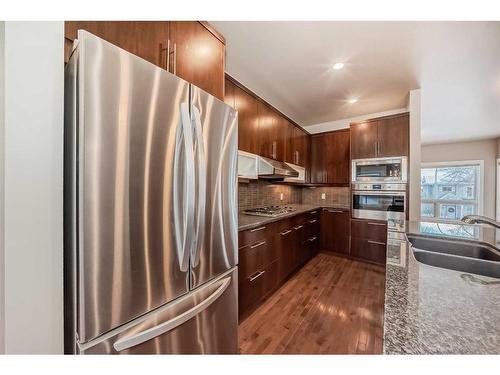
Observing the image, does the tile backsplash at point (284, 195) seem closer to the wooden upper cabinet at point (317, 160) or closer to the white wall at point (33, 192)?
the wooden upper cabinet at point (317, 160)

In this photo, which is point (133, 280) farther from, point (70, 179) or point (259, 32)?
point (259, 32)

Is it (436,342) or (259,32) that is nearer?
(436,342)

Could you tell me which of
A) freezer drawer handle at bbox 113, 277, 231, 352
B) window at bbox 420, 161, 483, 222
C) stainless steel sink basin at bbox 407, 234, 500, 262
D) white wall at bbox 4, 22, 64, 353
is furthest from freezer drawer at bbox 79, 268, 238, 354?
window at bbox 420, 161, 483, 222

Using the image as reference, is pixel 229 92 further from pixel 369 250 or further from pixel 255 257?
pixel 369 250

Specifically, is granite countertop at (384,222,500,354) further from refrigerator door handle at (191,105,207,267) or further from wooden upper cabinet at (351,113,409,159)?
wooden upper cabinet at (351,113,409,159)

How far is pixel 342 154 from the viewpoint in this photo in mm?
3611

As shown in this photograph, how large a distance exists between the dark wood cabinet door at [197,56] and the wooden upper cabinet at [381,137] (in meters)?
2.60

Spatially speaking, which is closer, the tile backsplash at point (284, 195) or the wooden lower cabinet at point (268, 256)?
the wooden lower cabinet at point (268, 256)

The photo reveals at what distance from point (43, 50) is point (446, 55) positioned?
2962mm

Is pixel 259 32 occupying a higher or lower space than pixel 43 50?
higher

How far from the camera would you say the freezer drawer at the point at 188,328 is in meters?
0.76

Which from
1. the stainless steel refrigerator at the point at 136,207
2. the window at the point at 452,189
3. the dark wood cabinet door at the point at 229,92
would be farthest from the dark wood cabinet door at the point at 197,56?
the window at the point at 452,189

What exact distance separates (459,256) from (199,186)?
130 centimetres

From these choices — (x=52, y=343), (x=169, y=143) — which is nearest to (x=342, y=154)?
(x=169, y=143)
